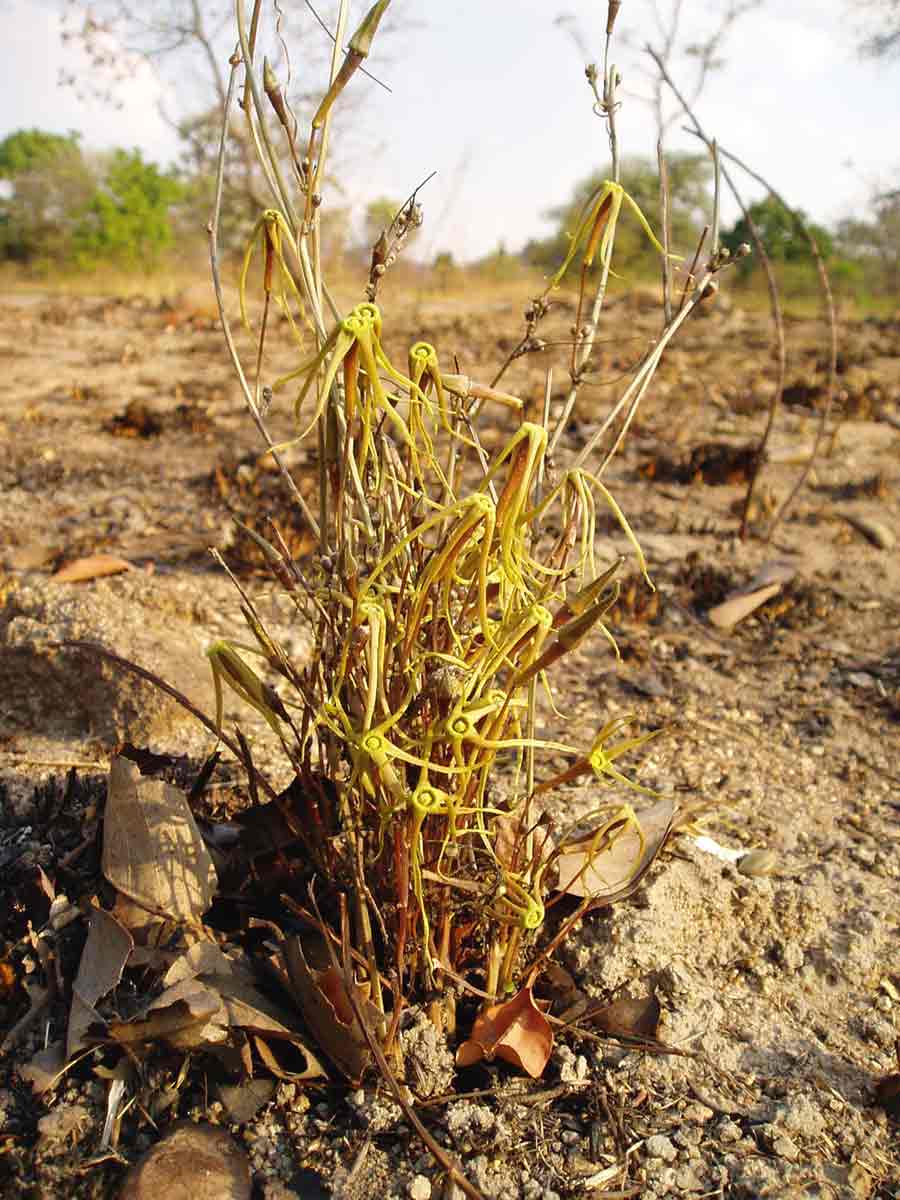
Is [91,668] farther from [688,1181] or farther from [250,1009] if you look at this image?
[688,1181]

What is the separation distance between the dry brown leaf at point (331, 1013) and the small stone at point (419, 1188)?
152 mm

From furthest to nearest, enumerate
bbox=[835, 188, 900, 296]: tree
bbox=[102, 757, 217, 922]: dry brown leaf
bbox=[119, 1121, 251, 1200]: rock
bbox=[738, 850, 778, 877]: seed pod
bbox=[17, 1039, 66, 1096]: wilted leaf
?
bbox=[835, 188, 900, 296]: tree → bbox=[738, 850, 778, 877]: seed pod → bbox=[102, 757, 217, 922]: dry brown leaf → bbox=[17, 1039, 66, 1096]: wilted leaf → bbox=[119, 1121, 251, 1200]: rock

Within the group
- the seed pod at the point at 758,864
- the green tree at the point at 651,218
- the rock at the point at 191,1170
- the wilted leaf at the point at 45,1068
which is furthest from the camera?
the green tree at the point at 651,218

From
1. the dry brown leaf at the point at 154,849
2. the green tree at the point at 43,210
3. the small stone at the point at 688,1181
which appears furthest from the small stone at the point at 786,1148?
the green tree at the point at 43,210

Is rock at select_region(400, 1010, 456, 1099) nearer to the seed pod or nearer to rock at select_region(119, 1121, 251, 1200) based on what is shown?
rock at select_region(119, 1121, 251, 1200)

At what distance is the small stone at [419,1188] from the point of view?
1.26 meters

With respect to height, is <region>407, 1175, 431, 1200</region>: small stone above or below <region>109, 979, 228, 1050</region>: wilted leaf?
below

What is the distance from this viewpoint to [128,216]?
77.7 feet

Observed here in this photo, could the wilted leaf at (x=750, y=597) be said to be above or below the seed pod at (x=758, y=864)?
above

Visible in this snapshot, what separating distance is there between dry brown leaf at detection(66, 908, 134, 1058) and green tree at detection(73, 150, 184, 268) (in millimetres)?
21872

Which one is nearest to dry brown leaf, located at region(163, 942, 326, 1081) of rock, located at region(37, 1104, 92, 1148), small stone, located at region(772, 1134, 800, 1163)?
rock, located at region(37, 1104, 92, 1148)

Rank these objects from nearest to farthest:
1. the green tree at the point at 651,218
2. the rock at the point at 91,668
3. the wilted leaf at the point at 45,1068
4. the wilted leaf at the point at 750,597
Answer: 1. the wilted leaf at the point at 45,1068
2. the rock at the point at 91,668
3. the wilted leaf at the point at 750,597
4. the green tree at the point at 651,218

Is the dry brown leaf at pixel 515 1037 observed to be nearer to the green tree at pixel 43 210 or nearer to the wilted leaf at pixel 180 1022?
the wilted leaf at pixel 180 1022

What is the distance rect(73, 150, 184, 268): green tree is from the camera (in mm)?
22797
